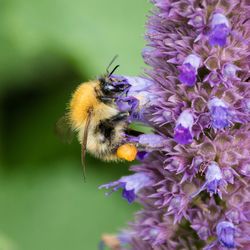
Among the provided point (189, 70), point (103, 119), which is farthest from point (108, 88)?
point (189, 70)

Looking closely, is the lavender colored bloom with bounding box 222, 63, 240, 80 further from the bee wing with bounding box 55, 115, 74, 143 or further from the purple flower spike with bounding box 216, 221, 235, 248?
the bee wing with bounding box 55, 115, 74, 143

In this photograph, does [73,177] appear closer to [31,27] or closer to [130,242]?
[31,27]

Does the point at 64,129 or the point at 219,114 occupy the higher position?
the point at 219,114

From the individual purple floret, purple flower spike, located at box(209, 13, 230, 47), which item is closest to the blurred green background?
the individual purple floret

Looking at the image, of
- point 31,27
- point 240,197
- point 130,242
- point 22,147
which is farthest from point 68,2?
point 240,197

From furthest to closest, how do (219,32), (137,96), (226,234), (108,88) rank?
(108,88)
(137,96)
(226,234)
(219,32)

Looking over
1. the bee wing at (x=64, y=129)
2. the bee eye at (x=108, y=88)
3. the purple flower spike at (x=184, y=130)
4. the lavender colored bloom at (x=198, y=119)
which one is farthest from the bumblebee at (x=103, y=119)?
the purple flower spike at (x=184, y=130)

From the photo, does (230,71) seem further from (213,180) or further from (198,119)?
(213,180)
